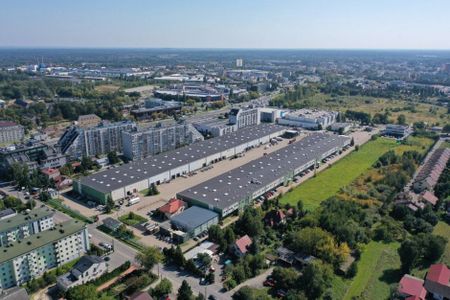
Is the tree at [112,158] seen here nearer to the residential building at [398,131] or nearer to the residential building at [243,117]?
the residential building at [243,117]

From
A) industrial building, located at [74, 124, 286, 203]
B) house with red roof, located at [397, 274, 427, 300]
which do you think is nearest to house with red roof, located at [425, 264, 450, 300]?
house with red roof, located at [397, 274, 427, 300]

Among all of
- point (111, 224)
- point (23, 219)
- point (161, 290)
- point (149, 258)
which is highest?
point (23, 219)

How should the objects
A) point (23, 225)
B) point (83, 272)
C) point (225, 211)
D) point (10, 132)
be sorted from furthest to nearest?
point (10, 132) → point (225, 211) → point (23, 225) → point (83, 272)

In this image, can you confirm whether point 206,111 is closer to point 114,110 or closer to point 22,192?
point 114,110

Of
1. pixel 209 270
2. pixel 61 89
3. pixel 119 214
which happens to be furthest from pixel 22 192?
pixel 61 89

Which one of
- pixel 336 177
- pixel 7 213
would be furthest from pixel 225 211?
pixel 7 213

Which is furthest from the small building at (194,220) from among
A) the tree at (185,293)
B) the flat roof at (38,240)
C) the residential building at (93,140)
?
the residential building at (93,140)

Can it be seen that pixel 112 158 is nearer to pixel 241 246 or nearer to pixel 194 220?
pixel 194 220
